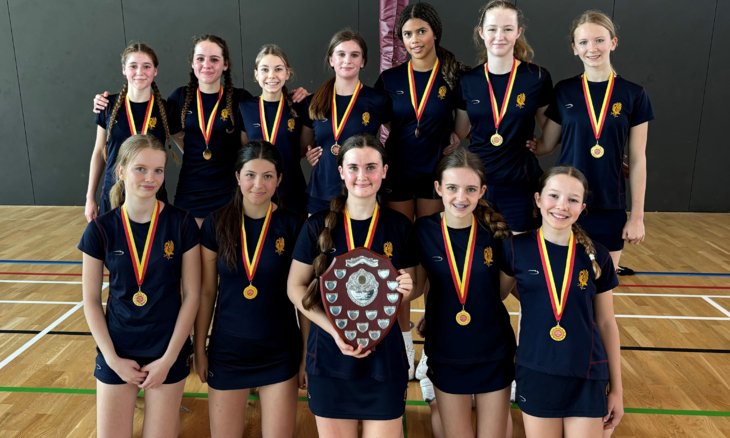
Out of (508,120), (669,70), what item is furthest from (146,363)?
(669,70)

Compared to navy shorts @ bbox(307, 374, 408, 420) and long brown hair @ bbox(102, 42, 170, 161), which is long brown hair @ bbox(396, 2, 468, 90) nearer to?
long brown hair @ bbox(102, 42, 170, 161)

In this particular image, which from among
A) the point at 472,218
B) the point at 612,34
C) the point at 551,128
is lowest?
the point at 472,218

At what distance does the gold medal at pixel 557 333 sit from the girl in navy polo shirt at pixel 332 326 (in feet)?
2.10

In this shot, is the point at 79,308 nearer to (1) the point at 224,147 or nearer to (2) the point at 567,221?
(1) the point at 224,147

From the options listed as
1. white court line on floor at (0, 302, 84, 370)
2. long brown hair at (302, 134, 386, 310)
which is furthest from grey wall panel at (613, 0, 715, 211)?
white court line on floor at (0, 302, 84, 370)

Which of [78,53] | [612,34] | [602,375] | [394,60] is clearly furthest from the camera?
[78,53]

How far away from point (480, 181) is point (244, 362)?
4.54ft

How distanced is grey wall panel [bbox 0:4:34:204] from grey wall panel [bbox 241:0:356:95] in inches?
134

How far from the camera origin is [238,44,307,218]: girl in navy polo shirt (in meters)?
3.83

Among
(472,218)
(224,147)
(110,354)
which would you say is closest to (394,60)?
(224,147)

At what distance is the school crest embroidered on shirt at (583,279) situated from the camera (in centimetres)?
264

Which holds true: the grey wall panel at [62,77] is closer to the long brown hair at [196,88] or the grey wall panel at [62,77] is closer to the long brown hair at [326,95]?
the long brown hair at [196,88]

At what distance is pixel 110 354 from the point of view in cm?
277

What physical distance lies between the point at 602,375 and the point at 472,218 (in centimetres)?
88
